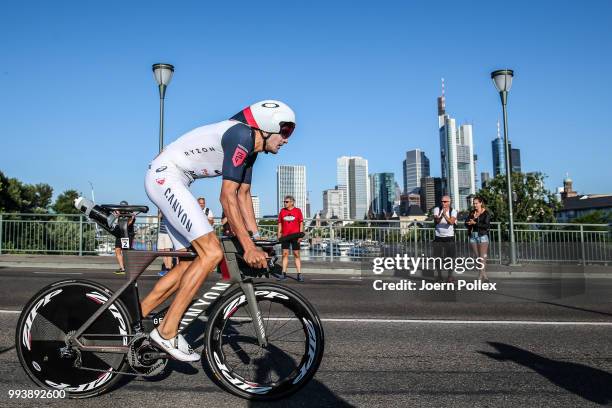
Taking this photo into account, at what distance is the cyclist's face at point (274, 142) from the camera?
11.6ft

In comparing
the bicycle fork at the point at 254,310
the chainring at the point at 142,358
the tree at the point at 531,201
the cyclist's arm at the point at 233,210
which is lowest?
the chainring at the point at 142,358

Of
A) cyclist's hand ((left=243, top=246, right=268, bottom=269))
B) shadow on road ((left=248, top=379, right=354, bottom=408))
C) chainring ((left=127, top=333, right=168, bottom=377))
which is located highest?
cyclist's hand ((left=243, top=246, right=268, bottom=269))

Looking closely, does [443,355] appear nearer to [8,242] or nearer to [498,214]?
[8,242]

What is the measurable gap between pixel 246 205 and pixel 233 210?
52 cm

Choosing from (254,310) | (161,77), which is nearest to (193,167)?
(254,310)

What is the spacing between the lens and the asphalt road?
3.42m

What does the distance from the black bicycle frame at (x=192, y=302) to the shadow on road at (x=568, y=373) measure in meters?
2.13

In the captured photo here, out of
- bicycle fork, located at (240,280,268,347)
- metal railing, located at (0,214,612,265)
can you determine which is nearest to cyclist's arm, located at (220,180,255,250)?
bicycle fork, located at (240,280,268,347)

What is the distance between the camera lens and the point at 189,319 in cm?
346

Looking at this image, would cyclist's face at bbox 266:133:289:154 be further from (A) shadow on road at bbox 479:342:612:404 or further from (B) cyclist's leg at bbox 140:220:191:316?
(A) shadow on road at bbox 479:342:612:404

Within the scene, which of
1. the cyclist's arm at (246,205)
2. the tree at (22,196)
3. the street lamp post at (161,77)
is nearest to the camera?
the cyclist's arm at (246,205)

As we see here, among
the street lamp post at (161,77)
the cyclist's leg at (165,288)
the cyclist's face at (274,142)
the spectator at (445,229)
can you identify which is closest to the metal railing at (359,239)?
the street lamp post at (161,77)

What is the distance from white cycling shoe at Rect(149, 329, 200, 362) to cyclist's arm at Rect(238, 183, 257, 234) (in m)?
0.90

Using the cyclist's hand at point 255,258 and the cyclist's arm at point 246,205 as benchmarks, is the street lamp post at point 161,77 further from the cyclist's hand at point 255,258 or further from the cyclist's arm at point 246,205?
the cyclist's hand at point 255,258
